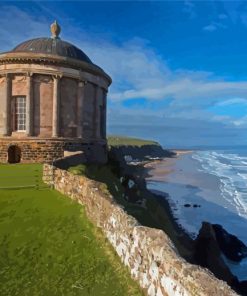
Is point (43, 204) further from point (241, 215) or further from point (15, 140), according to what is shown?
point (241, 215)

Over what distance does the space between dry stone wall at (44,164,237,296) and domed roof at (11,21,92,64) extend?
16353 millimetres

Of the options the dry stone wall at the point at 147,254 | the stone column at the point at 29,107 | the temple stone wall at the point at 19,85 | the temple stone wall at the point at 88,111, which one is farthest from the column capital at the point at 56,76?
the dry stone wall at the point at 147,254

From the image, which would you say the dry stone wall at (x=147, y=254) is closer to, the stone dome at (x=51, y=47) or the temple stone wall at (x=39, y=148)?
the temple stone wall at (x=39, y=148)

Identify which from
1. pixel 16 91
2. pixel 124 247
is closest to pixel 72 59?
pixel 16 91

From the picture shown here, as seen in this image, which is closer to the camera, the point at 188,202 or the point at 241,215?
the point at 241,215

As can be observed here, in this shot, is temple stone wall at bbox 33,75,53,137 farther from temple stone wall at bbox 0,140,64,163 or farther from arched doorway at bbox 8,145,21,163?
arched doorway at bbox 8,145,21,163

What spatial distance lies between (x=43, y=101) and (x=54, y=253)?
685 inches

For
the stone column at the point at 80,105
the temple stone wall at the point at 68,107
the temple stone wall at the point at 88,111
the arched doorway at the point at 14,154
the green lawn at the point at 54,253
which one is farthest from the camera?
the temple stone wall at the point at 88,111

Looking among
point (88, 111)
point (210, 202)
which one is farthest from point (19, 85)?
point (210, 202)

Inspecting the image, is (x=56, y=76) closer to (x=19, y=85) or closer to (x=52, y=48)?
(x=52, y=48)

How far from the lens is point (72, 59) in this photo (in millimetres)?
24672

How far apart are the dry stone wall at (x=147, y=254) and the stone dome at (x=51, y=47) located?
53.6ft

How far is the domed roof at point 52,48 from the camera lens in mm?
25203

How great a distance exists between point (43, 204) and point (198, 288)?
352 inches
